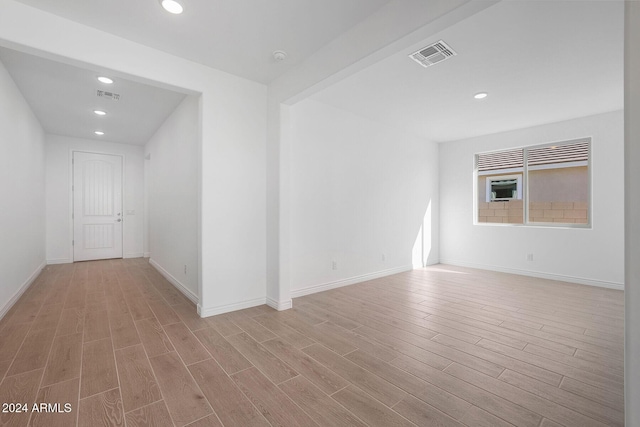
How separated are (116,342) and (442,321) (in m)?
3.09

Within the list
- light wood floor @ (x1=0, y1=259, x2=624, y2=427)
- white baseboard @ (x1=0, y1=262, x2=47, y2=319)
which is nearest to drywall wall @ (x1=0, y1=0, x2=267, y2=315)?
light wood floor @ (x1=0, y1=259, x2=624, y2=427)

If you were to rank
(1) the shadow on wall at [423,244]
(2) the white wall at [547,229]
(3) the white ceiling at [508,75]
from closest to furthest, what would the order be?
(3) the white ceiling at [508,75] < (2) the white wall at [547,229] < (1) the shadow on wall at [423,244]

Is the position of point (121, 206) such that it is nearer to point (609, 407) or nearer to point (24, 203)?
point (24, 203)

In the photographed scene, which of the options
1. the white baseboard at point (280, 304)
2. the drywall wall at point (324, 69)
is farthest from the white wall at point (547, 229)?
the white baseboard at point (280, 304)

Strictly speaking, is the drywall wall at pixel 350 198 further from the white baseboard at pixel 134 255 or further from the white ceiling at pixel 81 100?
the white baseboard at pixel 134 255

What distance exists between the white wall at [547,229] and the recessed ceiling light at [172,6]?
5.62m

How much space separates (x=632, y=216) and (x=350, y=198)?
140 inches

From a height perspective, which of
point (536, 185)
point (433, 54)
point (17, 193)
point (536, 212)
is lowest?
point (536, 212)

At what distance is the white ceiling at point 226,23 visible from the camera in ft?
6.97

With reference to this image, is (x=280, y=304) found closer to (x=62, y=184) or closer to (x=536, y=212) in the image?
(x=536, y=212)

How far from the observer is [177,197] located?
4164mm

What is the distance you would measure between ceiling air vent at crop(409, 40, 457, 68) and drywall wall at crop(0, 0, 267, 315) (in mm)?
1795

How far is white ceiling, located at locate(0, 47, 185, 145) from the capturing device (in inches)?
121

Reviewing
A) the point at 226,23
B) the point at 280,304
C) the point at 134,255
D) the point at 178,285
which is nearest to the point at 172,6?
the point at 226,23
